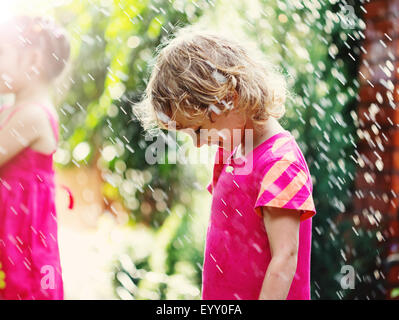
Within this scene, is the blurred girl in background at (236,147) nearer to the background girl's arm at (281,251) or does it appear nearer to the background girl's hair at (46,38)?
the background girl's arm at (281,251)

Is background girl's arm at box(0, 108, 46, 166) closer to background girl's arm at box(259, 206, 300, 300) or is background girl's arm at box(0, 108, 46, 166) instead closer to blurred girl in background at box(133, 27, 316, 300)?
Answer: blurred girl in background at box(133, 27, 316, 300)

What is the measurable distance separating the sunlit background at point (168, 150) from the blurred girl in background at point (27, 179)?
28 centimetres

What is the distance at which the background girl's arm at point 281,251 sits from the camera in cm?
84

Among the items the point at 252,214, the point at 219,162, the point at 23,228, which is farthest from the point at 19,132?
the point at 252,214

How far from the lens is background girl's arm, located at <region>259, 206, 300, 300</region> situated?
835 millimetres

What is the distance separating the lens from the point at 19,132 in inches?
43.9

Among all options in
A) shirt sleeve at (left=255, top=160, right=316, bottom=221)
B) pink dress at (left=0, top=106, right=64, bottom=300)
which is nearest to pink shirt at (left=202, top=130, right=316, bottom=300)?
shirt sleeve at (left=255, top=160, right=316, bottom=221)

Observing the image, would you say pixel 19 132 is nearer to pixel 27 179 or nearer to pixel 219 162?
pixel 27 179

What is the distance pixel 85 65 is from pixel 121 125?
0.68 feet

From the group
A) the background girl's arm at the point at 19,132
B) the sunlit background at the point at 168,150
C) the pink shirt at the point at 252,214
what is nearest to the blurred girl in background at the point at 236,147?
the pink shirt at the point at 252,214

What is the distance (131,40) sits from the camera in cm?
154

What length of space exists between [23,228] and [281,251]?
59 centimetres

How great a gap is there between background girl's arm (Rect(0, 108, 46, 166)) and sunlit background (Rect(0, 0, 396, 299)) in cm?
35
